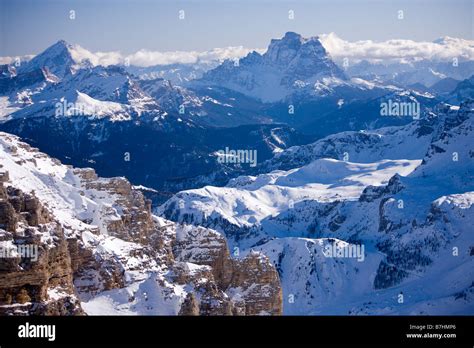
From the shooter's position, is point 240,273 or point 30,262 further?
point 240,273

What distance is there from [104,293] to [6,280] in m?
29.4

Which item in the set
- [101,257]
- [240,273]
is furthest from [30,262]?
[240,273]

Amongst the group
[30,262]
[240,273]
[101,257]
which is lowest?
[240,273]

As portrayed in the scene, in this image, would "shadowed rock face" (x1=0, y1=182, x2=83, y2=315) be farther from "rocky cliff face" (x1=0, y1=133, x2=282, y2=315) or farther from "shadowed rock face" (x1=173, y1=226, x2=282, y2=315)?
"shadowed rock face" (x1=173, y1=226, x2=282, y2=315)

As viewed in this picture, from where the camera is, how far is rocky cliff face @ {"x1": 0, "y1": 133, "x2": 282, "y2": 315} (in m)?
86.2

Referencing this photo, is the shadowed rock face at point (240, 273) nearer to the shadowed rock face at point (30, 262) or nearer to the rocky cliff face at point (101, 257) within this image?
the rocky cliff face at point (101, 257)

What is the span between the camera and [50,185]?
481ft

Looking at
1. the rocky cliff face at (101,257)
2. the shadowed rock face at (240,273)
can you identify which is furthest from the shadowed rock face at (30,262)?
the shadowed rock face at (240,273)

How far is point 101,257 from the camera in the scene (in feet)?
375

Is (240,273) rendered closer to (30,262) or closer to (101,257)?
(101,257)

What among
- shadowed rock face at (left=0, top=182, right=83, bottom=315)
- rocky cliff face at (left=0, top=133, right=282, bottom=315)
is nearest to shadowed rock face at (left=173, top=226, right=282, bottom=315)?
rocky cliff face at (left=0, top=133, right=282, bottom=315)
